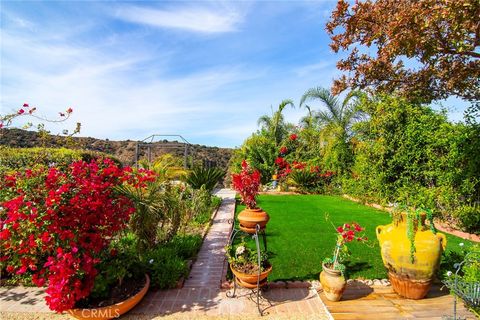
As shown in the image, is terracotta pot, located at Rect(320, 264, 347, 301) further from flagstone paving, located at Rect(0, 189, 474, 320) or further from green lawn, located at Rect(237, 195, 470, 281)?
green lawn, located at Rect(237, 195, 470, 281)

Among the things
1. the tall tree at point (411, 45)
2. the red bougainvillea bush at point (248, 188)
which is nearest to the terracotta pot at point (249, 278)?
the red bougainvillea bush at point (248, 188)

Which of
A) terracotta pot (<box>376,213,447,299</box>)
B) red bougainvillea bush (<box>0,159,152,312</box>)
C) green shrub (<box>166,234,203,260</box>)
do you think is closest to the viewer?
red bougainvillea bush (<box>0,159,152,312</box>)

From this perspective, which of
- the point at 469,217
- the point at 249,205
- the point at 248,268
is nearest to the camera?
the point at 248,268

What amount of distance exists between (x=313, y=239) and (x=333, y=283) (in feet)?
8.27

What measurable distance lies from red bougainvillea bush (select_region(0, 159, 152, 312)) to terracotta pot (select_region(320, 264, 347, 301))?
2791mm

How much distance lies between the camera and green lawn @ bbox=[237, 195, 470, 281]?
439 cm

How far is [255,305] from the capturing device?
3.50m

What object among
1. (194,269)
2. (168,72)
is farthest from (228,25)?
(194,269)

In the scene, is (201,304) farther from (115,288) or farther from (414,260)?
(414,260)

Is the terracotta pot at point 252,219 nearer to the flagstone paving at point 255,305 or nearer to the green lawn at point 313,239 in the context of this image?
the green lawn at point 313,239

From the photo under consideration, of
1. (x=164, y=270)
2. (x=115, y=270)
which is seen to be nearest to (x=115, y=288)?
(x=115, y=270)

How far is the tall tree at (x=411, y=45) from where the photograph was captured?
357 cm

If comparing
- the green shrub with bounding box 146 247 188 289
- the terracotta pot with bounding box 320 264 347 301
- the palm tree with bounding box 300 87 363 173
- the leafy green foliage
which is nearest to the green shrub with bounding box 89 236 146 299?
the green shrub with bounding box 146 247 188 289

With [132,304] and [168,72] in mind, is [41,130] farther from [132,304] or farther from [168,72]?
[132,304]
